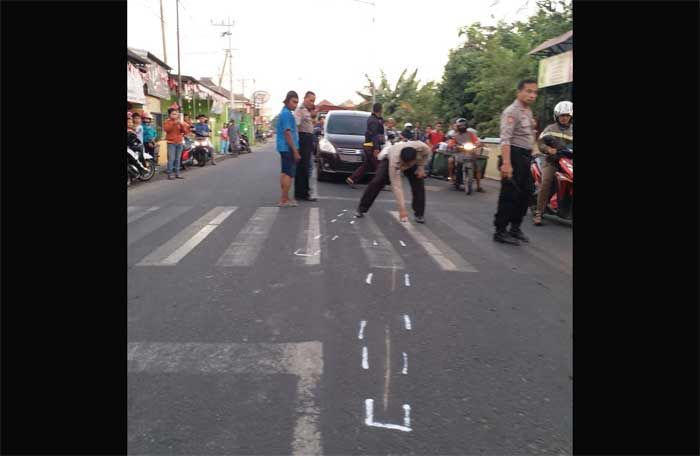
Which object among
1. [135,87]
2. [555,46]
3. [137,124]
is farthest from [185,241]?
[135,87]

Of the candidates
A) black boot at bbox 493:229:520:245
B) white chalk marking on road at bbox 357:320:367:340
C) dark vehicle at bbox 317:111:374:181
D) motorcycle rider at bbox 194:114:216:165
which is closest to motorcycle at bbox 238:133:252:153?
motorcycle rider at bbox 194:114:216:165

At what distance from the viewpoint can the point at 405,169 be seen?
27.4 ft

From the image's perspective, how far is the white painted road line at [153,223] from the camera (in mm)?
6844

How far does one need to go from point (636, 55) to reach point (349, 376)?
2064 mm

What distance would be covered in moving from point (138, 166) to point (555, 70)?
11.0 metres

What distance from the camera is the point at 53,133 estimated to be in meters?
2.03

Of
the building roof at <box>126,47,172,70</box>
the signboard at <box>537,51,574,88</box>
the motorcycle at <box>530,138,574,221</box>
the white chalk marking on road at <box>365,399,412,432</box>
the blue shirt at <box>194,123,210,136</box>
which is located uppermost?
the building roof at <box>126,47,172,70</box>

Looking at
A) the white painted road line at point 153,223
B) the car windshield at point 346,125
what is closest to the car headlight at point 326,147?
the car windshield at point 346,125

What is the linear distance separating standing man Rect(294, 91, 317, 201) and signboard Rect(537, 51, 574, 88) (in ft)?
23.5

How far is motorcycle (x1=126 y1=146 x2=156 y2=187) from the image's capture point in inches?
511

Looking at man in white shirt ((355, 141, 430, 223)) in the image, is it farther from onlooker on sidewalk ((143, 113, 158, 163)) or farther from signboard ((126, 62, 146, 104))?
signboard ((126, 62, 146, 104))

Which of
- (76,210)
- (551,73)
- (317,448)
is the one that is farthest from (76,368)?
(551,73)

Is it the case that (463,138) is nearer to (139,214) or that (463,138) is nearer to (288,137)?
(288,137)

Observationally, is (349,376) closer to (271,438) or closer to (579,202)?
(271,438)
